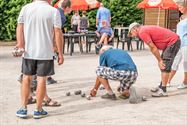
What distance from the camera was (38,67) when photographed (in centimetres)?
635

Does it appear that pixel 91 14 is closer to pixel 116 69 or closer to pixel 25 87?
pixel 116 69

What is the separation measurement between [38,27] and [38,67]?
21.9 inches

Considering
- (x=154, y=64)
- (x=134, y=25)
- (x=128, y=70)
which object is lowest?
(x=154, y=64)

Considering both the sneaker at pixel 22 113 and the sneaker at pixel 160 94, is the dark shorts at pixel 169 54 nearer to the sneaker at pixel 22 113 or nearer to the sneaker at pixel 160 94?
the sneaker at pixel 160 94

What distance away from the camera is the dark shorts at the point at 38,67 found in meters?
6.33

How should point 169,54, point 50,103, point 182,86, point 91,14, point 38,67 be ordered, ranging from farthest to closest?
point 91,14 → point 182,86 → point 169,54 → point 50,103 → point 38,67

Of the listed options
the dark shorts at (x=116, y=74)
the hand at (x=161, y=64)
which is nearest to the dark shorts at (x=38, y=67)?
the dark shorts at (x=116, y=74)

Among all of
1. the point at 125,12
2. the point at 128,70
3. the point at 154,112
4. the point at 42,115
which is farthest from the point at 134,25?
the point at 125,12

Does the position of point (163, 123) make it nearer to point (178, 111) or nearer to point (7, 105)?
point (178, 111)

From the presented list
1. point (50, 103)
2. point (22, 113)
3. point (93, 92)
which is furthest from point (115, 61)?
point (22, 113)

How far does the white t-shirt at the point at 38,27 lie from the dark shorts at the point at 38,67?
0.24ft

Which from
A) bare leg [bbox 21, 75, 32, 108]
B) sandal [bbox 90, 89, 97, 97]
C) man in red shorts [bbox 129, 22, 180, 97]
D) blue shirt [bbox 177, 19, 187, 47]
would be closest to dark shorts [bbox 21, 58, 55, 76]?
bare leg [bbox 21, 75, 32, 108]

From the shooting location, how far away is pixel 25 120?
20.5 feet

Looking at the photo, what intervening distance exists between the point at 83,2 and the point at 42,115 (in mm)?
13265
